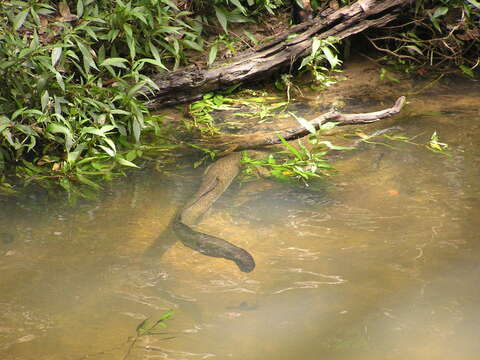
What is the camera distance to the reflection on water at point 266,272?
258 cm

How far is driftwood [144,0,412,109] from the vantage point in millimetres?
5409

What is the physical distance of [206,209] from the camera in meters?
3.83

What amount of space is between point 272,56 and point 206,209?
243 centimetres

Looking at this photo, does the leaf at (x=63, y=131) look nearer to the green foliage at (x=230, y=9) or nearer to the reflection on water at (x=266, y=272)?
the reflection on water at (x=266, y=272)

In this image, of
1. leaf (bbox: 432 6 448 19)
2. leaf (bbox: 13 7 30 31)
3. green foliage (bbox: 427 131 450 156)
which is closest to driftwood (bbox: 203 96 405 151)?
green foliage (bbox: 427 131 450 156)

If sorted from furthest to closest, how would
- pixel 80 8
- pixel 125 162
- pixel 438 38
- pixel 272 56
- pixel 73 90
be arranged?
pixel 438 38 < pixel 272 56 < pixel 80 8 < pixel 73 90 < pixel 125 162

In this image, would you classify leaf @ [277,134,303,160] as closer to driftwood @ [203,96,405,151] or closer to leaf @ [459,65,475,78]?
driftwood @ [203,96,405,151]

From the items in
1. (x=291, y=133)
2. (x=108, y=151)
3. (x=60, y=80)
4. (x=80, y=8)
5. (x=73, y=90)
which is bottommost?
(x=291, y=133)

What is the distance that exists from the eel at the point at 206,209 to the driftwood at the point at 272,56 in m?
1.13

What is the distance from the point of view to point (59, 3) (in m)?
5.44

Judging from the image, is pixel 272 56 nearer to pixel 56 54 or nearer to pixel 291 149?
pixel 291 149

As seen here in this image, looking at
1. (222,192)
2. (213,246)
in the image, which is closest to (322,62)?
(222,192)

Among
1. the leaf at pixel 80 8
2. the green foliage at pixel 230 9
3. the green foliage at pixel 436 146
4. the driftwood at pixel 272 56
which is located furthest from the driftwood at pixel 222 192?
the leaf at pixel 80 8

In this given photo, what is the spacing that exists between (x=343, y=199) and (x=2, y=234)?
7.43 ft
